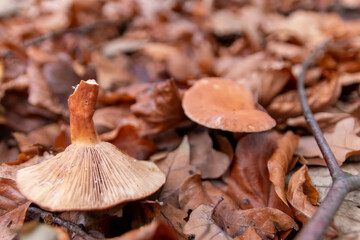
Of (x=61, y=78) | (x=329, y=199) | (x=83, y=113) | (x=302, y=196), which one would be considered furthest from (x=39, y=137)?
(x=329, y=199)

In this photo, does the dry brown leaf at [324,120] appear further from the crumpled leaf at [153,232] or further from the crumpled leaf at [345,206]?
the crumpled leaf at [153,232]

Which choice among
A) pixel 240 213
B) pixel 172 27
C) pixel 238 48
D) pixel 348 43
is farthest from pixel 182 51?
pixel 240 213

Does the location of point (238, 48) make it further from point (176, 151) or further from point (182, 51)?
point (176, 151)

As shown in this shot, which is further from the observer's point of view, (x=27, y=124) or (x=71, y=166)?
(x=27, y=124)

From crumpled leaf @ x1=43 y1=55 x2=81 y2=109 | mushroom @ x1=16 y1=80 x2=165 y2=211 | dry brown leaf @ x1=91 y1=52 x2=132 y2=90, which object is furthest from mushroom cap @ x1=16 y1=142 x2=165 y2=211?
dry brown leaf @ x1=91 y1=52 x2=132 y2=90

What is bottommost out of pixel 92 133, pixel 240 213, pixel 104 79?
pixel 240 213

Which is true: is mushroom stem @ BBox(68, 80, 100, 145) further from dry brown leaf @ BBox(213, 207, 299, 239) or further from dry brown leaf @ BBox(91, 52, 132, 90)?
dry brown leaf @ BBox(91, 52, 132, 90)

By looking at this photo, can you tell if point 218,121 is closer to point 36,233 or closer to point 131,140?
point 131,140
